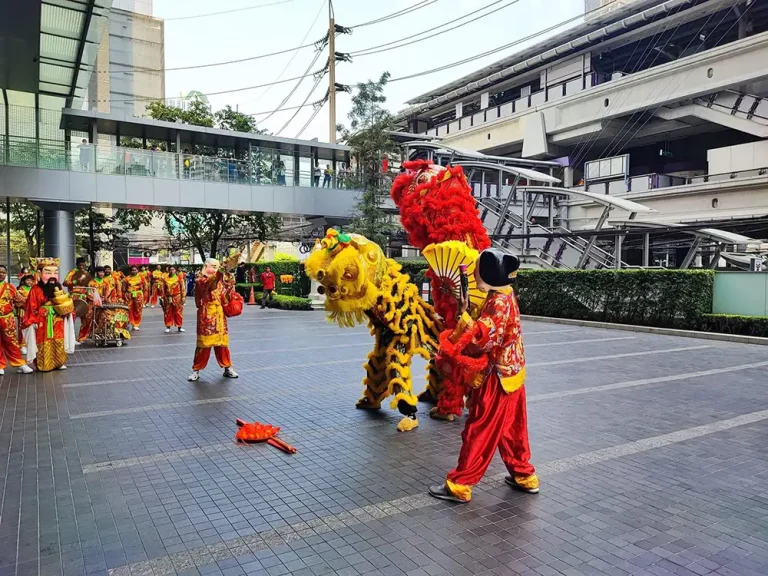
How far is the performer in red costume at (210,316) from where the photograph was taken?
27.1ft

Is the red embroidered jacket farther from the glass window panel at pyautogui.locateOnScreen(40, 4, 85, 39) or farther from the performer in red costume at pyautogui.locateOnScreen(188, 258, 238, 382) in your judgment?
the glass window panel at pyautogui.locateOnScreen(40, 4, 85, 39)

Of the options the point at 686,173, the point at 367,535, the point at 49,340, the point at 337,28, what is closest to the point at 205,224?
the point at 337,28

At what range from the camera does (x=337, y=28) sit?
27.7 meters

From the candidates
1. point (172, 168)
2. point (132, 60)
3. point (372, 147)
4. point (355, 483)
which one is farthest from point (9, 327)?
point (132, 60)

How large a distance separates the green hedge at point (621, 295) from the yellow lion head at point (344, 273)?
413 inches

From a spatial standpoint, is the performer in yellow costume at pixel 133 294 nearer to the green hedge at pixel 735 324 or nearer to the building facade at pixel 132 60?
the green hedge at pixel 735 324

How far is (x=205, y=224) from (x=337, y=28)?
1128cm

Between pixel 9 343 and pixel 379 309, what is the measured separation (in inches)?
252

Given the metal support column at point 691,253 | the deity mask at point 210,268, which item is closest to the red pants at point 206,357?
the deity mask at point 210,268

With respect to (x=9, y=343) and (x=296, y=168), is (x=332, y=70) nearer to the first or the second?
(x=296, y=168)

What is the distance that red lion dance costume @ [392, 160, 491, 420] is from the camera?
6336 millimetres

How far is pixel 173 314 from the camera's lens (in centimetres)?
1467

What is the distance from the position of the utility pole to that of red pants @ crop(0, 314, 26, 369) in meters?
19.5

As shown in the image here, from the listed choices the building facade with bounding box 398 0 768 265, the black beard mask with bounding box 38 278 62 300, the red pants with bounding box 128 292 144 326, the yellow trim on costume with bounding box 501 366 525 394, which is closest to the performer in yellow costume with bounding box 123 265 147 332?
the red pants with bounding box 128 292 144 326
